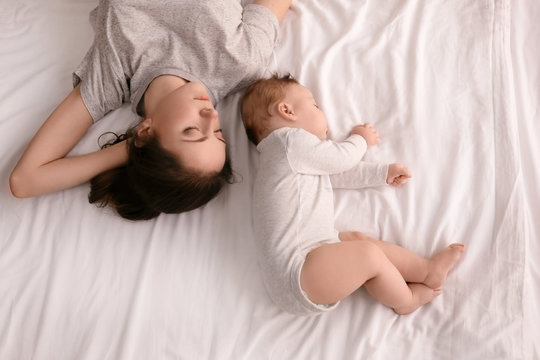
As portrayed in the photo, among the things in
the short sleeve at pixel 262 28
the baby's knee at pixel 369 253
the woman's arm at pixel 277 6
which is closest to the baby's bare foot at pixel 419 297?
the baby's knee at pixel 369 253

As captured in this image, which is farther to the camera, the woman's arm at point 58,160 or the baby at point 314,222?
the woman's arm at point 58,160

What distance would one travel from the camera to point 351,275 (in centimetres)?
95

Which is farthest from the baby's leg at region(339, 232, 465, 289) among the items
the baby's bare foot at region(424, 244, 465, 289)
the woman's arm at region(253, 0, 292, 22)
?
the woman's arm at region(253, 0, 292, 22)

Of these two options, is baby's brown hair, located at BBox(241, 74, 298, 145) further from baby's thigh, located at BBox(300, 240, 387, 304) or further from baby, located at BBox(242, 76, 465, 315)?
baby's thigh, located at BBox(300, 240, 387, 304)

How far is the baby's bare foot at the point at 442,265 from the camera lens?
1.00 metres

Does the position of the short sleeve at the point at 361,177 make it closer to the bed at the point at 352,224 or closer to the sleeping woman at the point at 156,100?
the bed at the point at 352,224

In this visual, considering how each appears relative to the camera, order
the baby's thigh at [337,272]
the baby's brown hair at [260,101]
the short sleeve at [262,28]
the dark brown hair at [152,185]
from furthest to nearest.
Result: the short sleeve at [262,28], the baby's brown hair at [260,101], the dark brown hair at [152,185], the baby's thigh at [337,272]

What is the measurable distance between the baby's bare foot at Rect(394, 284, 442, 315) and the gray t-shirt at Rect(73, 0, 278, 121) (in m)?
0.70

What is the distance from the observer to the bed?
99 centimetres

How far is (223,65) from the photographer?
124 centimetres

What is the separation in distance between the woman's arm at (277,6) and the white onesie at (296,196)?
0.43 meters

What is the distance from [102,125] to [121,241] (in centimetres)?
34

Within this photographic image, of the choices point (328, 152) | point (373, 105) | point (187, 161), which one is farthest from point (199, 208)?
point (373, 105)

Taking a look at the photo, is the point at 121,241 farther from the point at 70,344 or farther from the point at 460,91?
the point at 460,91
